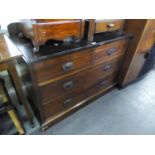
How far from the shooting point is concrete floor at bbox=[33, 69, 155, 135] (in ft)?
4.46

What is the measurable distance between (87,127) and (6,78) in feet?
3.01

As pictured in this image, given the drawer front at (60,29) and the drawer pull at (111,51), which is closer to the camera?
the drawer front at (60,29)

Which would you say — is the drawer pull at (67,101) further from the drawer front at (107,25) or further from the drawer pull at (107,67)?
the drawer front at (107,25)

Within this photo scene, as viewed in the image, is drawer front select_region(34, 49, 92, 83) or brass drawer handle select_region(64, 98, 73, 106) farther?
brass drawer handle select_region(64, 98, 73, 106)

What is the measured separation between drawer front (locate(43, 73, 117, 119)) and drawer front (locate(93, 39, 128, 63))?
0.97 ft

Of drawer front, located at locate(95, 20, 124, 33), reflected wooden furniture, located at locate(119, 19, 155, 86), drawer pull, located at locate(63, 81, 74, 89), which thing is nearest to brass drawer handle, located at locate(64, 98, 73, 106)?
drawer pull, located at locate(63, 81, 74, 89)

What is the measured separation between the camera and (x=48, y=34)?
2.91 feet

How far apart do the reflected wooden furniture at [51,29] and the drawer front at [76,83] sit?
317mm

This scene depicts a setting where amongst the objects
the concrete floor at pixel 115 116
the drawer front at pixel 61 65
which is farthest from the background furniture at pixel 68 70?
the concrete floor at pixel 115 116

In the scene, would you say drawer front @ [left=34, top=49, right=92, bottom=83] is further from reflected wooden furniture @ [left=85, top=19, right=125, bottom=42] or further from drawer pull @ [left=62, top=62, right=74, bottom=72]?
reflected wooden furniture @ [left=85, top=19, right=125, bottom=42]

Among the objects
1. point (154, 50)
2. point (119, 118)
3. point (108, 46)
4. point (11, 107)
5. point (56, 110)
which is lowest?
point (119, 118)

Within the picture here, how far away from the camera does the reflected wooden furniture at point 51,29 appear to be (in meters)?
0.83
